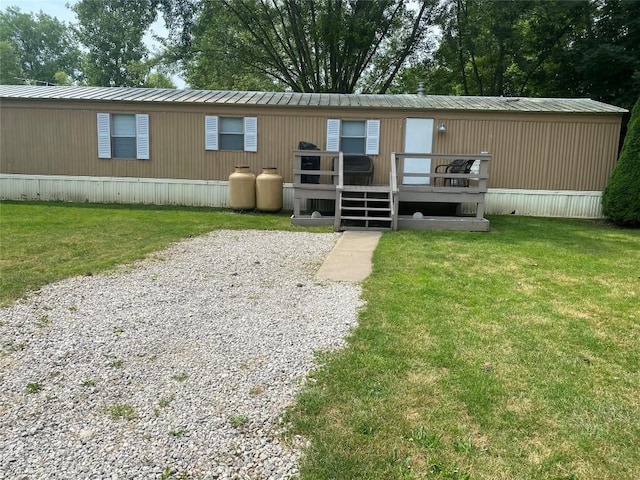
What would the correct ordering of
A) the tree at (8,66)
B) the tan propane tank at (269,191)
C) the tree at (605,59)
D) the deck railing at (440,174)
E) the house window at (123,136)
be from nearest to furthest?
the deck railing at (440,174), the tan propane tank at (269,191), the house window at (123,136), the tree at (605,59), the tree at (8,66)

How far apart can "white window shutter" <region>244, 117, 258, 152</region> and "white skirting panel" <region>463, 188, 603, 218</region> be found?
5701mm

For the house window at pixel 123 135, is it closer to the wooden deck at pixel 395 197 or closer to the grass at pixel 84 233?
the grass at pixel 84 233

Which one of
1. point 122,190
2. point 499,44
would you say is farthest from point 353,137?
point 499,44

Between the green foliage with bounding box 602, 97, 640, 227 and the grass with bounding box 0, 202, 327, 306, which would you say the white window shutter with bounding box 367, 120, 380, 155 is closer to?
the grass with bounding box 0, 202, 327, 306

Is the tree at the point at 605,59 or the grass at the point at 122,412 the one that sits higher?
the tree at the point at 605,59

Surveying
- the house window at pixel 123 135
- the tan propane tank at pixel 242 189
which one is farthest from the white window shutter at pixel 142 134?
the tan propane tank at pixel 242 189

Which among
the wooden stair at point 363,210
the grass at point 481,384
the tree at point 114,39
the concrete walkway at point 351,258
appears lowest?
the grass at point 481,384

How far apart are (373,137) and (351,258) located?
5859 millimetres

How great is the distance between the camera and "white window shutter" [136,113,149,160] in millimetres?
11375

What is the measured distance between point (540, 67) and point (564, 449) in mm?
19904

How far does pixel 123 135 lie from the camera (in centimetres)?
1151

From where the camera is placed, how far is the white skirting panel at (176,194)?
36.8ft

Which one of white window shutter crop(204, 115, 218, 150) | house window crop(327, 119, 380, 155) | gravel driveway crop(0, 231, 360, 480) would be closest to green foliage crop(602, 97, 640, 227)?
house window crop(327, 119, 380, 155)

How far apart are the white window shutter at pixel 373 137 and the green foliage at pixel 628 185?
5.13 metres
